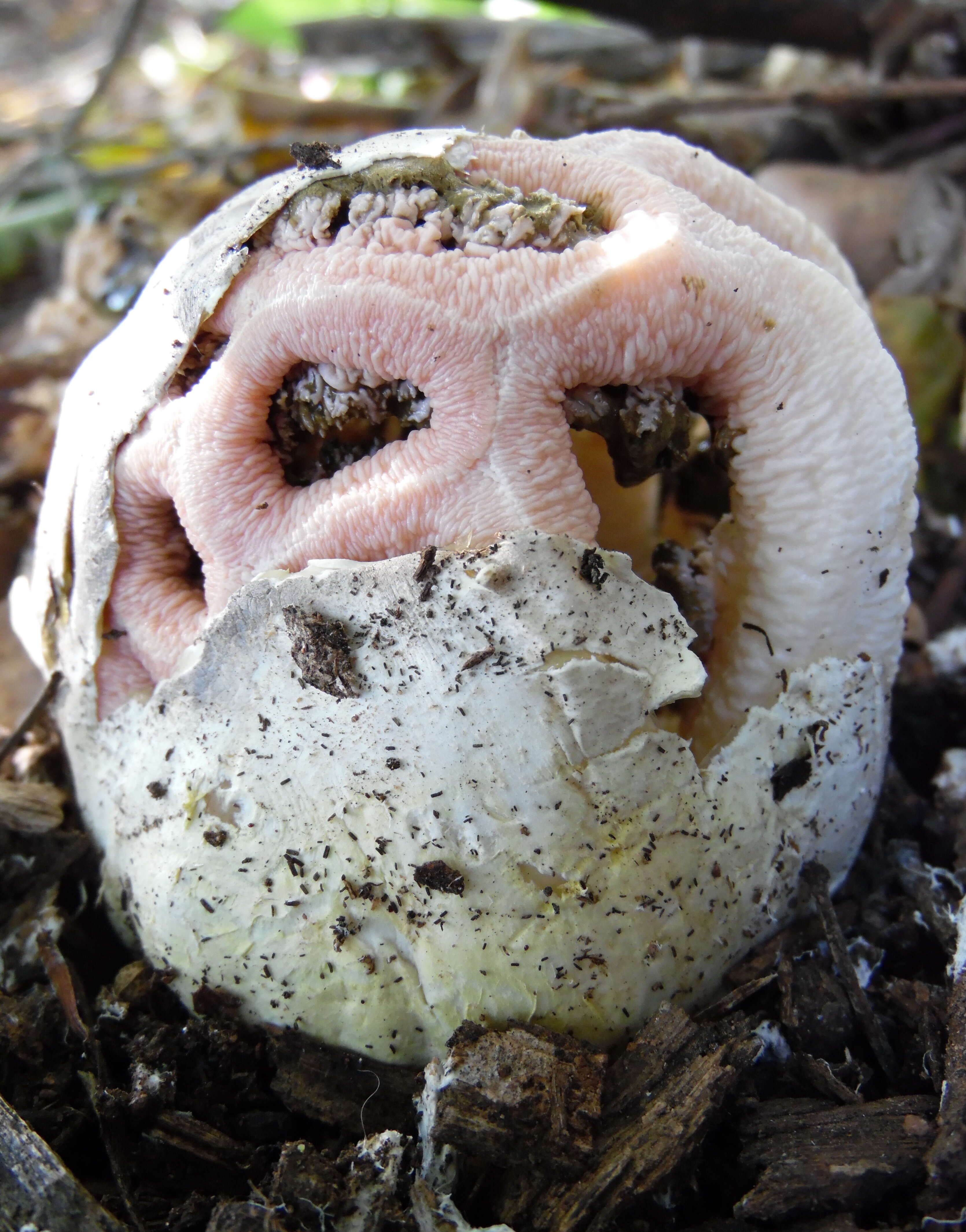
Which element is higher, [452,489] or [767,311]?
[767,311]

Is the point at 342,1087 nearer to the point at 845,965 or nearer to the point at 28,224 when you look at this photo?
the point at 845,965

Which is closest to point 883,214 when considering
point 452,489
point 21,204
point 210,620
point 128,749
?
point 452,489

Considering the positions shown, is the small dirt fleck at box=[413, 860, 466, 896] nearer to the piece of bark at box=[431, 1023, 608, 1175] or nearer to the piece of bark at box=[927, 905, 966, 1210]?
the piece of bark at box=[431, 1023, 608, 1175]

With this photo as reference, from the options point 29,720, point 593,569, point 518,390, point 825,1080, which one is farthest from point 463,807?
point 29,720

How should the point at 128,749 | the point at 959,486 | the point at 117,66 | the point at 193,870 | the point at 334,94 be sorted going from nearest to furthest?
the point at 193,870 → the point at 128,749 → the point at 959,486 → the point at 117,66 → the point at 334,94

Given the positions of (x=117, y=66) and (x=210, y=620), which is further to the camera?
(x=117, y=66)

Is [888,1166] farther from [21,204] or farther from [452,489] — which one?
[21,204]

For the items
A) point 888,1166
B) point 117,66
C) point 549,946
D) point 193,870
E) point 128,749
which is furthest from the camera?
point 117,66

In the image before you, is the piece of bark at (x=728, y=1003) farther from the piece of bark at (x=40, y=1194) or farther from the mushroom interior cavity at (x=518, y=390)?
the piece of bark at (x=40, y=1194)
